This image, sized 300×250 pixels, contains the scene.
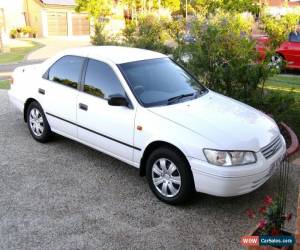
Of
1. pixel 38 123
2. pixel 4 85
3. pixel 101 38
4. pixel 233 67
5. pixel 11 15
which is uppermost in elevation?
pixel 233 67

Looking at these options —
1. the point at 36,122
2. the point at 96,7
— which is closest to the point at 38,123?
the point at 36,122

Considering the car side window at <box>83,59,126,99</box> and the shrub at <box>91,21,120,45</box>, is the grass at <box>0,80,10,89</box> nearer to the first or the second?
the shrub at <box>91,21,120,45</box>

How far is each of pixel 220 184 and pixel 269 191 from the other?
3.96 feet

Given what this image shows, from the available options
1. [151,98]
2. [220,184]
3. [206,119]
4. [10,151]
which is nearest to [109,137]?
[151,98]

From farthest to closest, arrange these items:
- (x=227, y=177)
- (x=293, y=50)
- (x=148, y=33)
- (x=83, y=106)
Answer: (x=293, y=50) → (x=148, y=33) → (x=83, y=106) → (x=227, y=177)

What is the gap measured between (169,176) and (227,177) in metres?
0.74

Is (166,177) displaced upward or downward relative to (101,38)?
downward

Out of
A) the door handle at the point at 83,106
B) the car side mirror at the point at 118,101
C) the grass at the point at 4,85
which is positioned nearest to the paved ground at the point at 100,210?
the door handle at the point at 83,106

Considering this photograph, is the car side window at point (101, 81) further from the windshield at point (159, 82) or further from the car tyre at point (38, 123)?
the car tyre at point (38, 123)

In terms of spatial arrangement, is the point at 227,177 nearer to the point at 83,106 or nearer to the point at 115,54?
the point at 83,106

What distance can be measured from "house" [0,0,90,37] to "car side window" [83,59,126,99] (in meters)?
38.8

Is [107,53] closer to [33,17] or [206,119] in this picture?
[206,119]

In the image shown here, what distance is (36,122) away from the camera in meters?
6.65

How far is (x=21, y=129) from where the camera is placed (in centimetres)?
752
